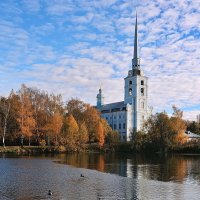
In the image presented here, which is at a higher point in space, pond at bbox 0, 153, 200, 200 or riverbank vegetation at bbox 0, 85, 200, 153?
riverbank vegetation at bbox 0, 85, 200, 153

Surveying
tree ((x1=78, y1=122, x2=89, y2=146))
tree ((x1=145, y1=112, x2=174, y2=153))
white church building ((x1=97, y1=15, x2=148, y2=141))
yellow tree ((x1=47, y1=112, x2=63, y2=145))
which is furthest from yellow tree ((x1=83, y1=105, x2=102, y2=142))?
white church building ((x1=97, y1=15, x2=148, y2=141))

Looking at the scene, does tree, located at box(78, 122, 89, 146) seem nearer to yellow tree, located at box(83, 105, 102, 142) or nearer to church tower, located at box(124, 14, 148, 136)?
yellow tree, located at box(83, 105, 102, 142)

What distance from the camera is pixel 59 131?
93438mm

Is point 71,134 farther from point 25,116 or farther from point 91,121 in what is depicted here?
point 91,121

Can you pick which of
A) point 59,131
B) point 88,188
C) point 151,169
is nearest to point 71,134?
point 59,131

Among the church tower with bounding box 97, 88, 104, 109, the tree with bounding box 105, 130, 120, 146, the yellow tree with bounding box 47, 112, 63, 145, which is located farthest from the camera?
the church tower with bounding box 97, 88, 104, 109

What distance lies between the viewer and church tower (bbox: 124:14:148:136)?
147000mm

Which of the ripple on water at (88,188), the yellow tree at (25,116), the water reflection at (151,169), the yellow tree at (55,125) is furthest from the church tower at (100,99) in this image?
the ripple on water at (88,188)

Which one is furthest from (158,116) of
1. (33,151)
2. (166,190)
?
(166,190)

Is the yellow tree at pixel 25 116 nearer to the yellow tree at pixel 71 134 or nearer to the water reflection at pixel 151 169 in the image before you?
the yellow tree at pixel 71 134

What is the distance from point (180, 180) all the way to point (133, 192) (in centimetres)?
932

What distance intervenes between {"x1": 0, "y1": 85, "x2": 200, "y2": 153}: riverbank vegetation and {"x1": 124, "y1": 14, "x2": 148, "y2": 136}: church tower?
37709mm

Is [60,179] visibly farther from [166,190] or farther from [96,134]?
[96,134]

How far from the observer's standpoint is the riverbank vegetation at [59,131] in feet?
291
